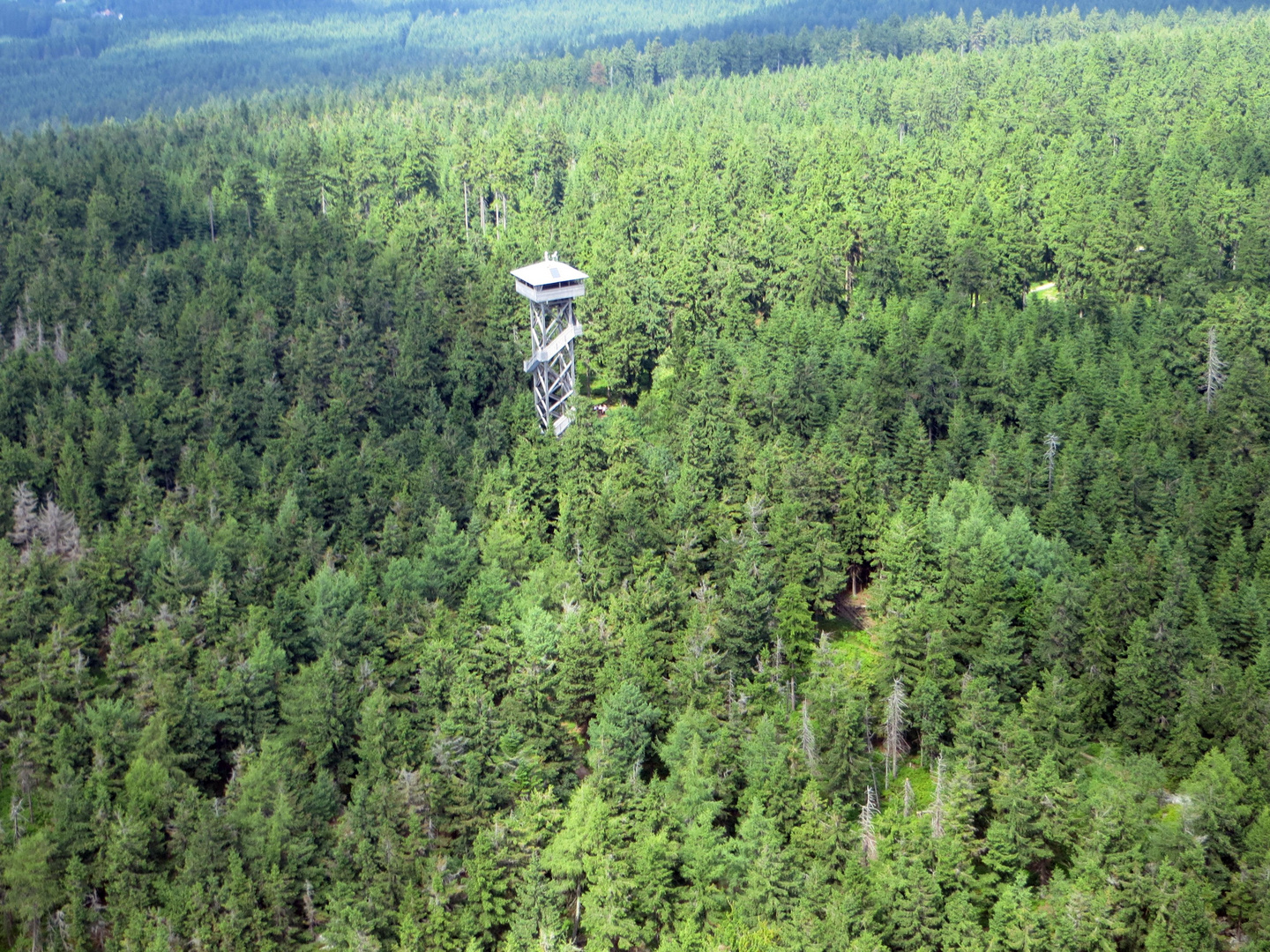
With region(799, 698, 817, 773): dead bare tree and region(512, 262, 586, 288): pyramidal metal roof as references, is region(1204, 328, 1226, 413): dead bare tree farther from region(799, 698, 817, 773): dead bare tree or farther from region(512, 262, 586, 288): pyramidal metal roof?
Result: region(799, 698, 817, 773): dead bare tree

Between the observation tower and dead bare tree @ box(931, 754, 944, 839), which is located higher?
the observation tower

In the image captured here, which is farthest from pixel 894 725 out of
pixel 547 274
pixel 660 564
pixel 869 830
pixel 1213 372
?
pixel 547 274

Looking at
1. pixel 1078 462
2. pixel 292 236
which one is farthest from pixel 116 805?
pixel 292 236

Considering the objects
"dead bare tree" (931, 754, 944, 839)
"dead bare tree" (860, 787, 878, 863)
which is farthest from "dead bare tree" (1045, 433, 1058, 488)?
"dead bare tree" (860, 787, 878, 863)

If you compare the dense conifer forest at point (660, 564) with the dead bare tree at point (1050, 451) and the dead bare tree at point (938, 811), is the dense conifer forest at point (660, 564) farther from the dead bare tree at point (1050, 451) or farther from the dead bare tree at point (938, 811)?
the dead bare tree at point (1050, 451)

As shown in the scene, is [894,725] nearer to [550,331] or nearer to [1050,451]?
[1050,451]

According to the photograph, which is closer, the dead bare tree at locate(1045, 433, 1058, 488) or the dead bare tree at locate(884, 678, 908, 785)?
the dead bare tree at locate(884, 678, 908, 785)

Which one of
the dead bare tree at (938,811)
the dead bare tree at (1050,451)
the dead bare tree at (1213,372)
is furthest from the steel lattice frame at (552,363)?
the dead bare tree at (938,811)

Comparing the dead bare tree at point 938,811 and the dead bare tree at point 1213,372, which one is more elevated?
the dead bare tree at point 1213,372
